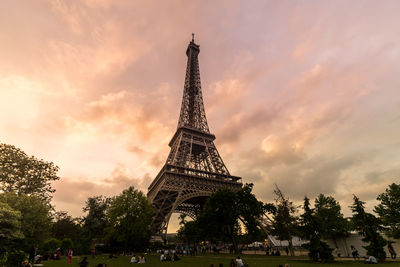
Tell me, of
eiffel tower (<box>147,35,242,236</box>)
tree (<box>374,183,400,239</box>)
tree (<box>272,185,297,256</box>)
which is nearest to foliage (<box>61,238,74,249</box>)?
eiffel tower (<box>147,35,242,236</box>)

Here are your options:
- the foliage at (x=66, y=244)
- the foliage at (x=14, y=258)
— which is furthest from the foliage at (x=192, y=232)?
the foliage at (x=14, y=258)

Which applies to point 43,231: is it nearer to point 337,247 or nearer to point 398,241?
point 337,247

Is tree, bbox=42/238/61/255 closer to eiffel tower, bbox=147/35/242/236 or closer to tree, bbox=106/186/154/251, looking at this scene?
tree, bbox=106/186/154/251

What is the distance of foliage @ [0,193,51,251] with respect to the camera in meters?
20.4

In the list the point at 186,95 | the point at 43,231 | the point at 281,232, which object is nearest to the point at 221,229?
the point at 281,232

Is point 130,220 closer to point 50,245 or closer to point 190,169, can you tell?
point 50,245

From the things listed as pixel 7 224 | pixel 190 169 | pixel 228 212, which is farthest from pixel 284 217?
pixel 7 224

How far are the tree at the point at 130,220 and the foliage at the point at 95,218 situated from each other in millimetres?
11924

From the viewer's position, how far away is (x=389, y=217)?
85.7 ft

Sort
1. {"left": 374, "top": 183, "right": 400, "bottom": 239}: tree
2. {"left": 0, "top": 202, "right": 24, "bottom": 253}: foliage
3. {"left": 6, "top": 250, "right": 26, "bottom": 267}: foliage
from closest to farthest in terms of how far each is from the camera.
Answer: {"left": 6, "top": 250, "right": 26, "bottom": 267}: foliage, {"left": 0, "top": 202, "right": 24, "bottom": 253}: foliage, {"left": 374, "top": 183, "right": 400, "bottom": 239}: tree

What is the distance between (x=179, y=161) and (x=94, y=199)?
22486 mm

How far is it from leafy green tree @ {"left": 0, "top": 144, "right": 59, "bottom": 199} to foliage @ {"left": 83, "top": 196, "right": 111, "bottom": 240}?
17543 millimetres

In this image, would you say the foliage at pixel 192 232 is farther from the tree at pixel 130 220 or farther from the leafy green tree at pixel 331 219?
the leafy green tree at pixel 331 219

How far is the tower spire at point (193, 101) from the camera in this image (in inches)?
2519
